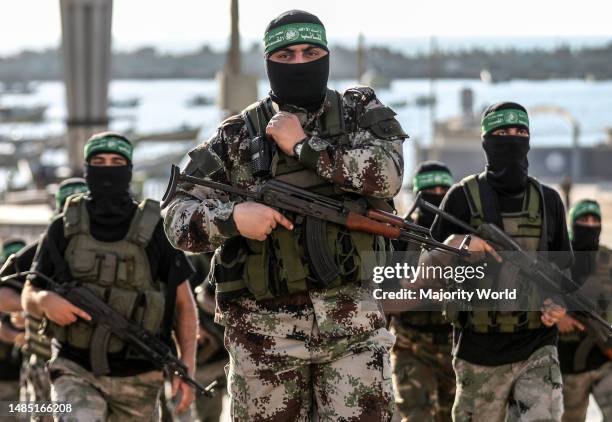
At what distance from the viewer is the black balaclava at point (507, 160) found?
5.93 meters

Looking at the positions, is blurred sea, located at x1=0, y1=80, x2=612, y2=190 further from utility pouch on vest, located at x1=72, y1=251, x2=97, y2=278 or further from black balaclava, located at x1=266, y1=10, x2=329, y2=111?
black balaclava, located at x1=266, y1=10, x2=329, y2=111

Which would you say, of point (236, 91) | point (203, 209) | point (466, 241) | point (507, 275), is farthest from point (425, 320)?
point (236, 91)

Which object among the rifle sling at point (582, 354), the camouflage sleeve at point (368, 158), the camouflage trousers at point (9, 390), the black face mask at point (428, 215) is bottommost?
the camouflage trousers at point (9, 390)

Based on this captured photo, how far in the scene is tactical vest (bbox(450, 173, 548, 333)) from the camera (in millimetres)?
5934

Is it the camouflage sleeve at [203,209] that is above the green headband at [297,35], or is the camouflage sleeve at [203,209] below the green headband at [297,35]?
below

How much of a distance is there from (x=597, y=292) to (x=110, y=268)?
8.89 feet

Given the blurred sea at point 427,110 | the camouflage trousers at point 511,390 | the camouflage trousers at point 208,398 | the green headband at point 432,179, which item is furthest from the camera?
the blurred sea at point 427,110

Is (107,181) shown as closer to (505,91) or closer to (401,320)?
(401,320)

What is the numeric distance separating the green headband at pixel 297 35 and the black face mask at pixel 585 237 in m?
3.38

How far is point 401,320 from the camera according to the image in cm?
739

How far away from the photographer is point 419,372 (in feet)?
24.1

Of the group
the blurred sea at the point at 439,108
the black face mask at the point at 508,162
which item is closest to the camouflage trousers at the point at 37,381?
the black face mask at the point at 508,162

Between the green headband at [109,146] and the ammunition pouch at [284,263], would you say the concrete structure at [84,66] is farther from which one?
the ammunition pouch at [284,263]

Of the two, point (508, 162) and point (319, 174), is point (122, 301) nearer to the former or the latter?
point (508, 162)
